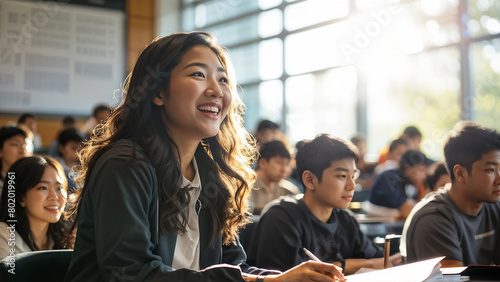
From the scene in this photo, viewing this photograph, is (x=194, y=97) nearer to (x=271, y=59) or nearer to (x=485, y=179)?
(x=485, y=179)

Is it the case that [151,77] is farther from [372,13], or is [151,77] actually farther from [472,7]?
[372,13]

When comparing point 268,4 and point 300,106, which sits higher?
point 268,4

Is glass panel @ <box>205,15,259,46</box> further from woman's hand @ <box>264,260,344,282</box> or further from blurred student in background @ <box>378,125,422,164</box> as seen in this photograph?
woman's hand @ <box>264,260,344,282</box>

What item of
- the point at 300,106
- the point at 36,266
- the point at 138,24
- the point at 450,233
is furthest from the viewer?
the point at 138,24

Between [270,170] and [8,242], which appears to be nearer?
[8,242]

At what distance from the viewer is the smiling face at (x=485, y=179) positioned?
191 centimetres

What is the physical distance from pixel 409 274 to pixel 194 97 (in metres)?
0.62

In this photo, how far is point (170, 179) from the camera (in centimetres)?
117

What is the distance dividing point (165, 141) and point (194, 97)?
0.42ft


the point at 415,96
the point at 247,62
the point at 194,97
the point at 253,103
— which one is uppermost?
the point at 247,62

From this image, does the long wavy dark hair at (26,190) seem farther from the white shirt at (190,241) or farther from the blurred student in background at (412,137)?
the blurred student in background at (412,137)

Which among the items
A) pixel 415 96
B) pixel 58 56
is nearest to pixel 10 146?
pixel 415 96

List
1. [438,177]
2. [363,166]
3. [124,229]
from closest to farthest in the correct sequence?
1. [124,229]
2. [438,177]
3. [363,166]

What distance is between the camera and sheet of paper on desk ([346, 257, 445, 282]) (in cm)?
95
